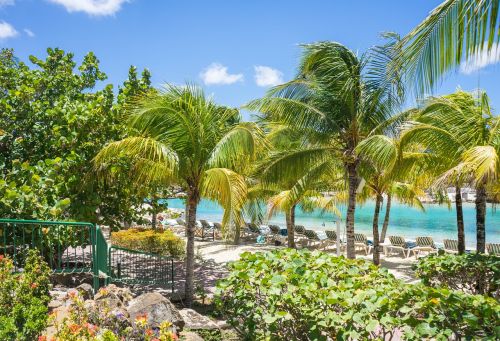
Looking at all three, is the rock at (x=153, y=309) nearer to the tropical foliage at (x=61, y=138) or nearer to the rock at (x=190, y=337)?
the rock at (x=190, y=337)

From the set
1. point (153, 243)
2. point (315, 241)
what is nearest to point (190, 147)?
point (153, 243)

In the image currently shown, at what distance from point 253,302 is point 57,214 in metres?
4.61

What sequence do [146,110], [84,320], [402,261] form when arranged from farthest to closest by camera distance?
[402,261], [146,110], [84,320]

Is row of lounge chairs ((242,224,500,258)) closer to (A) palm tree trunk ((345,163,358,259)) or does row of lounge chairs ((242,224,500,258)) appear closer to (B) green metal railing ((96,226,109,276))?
(A) palm tree trunk ((345,163,358,259))

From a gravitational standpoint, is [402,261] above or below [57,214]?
below

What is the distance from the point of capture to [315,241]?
2003 cm

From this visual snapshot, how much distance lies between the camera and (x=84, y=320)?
144 inches

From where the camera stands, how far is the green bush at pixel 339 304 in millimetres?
3395

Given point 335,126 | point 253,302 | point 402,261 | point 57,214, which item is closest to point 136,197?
point 57,214

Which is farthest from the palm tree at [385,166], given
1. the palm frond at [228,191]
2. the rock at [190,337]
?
the rock at [190,337]

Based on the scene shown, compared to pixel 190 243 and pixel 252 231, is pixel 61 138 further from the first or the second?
pixel 252 231

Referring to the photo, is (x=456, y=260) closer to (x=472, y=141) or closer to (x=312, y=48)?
(x=472, y=141)

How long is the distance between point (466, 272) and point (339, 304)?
3.52 meters

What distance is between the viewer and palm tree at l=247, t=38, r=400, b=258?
33.3 feet
